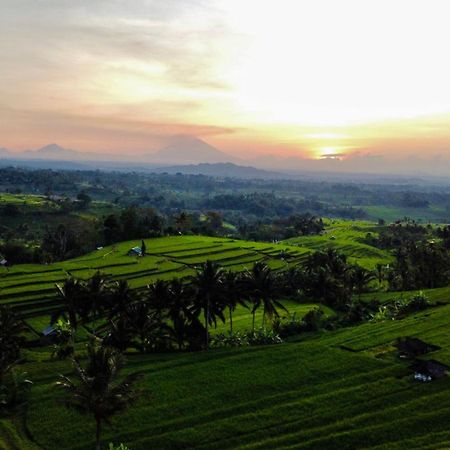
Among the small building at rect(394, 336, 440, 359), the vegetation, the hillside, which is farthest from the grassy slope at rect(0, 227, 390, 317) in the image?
the small building at rect(394, 336, 440, 359)

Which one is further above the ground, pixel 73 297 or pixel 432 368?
pixel 73 297

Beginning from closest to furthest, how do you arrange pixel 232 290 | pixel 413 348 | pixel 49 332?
pixel 413 348 < pixel 232 290 < pixel 49 332

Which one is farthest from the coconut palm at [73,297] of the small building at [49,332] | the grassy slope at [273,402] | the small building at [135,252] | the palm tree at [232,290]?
the small building at [135,252]

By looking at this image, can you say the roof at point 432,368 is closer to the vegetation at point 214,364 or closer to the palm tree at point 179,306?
the vegetation at point 214,364

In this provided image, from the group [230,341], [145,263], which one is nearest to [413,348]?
[230,341]

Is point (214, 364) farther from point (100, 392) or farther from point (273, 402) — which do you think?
point (100, 392)
